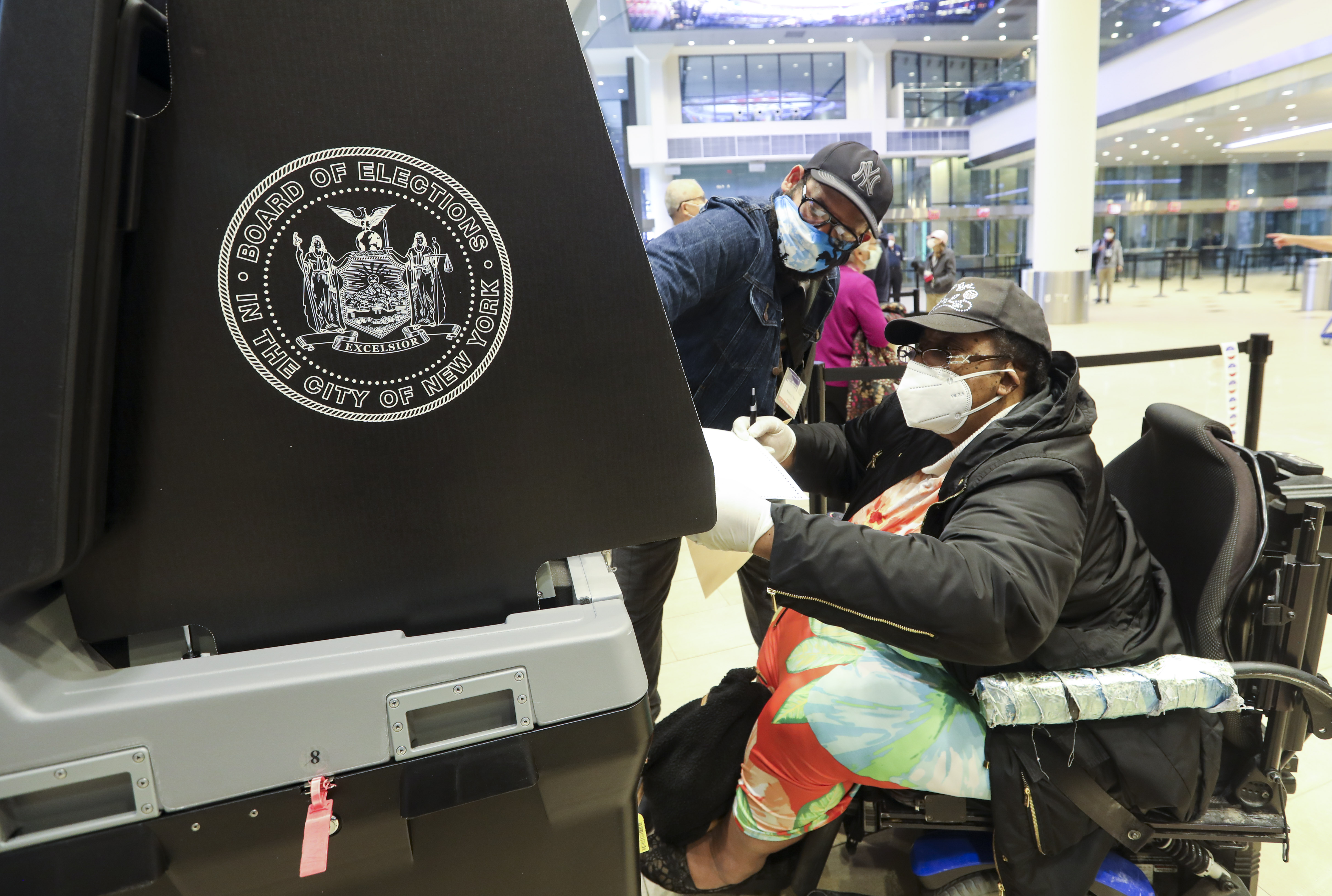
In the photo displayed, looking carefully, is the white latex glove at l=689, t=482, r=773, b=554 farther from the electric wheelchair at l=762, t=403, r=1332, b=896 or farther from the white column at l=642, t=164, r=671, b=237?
the white column at l=642, t=164, r=671, b=237

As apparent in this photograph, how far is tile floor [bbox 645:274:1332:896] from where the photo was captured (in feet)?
5.86

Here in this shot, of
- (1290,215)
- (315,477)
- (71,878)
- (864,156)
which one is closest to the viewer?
(71,878)

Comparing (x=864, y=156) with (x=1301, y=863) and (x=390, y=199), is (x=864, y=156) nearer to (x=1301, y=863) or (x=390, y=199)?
(x=390, y=199)

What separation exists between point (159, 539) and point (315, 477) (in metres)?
0.14

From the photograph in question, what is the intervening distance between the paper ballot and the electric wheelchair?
0.67 m

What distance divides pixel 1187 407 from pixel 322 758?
240 inches

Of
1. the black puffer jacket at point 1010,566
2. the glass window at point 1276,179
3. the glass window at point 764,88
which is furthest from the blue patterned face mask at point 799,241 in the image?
the glass window at point 1276,179

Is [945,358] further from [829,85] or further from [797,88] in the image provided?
[797,88]

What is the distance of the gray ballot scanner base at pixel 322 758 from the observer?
61cm

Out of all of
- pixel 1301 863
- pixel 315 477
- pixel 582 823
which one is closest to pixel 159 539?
pixel 315 477

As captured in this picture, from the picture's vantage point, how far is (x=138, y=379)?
658mm

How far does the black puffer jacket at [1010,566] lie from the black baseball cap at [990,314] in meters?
0.09

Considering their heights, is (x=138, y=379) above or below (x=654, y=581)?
above

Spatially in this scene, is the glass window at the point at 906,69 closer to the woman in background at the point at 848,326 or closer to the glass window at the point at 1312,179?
the glass window at the point at 1312,179
